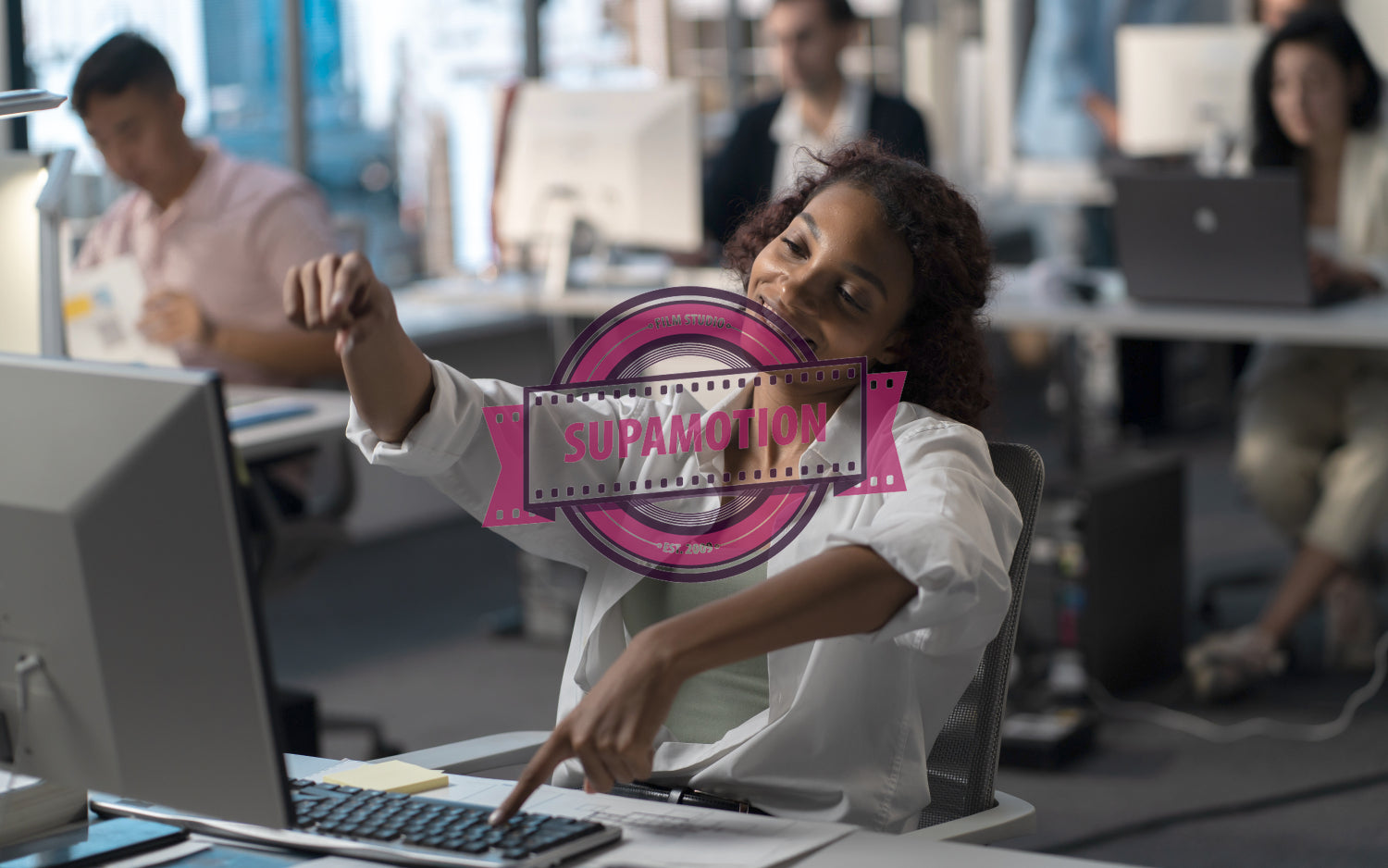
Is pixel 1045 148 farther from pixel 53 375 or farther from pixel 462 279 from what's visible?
pixel 53 375

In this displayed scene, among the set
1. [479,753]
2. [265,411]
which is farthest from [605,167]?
[479,753]

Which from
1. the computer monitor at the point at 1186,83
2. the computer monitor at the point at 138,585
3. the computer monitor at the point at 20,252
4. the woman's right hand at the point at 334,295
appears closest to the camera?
the computer monitor at the point at 138,585

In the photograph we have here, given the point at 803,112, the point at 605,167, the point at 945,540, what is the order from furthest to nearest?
the point at 803,112
the point at 605,167
the point at 945,540

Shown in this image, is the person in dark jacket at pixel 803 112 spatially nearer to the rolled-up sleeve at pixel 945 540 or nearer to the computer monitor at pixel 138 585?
the rolled-up sleeve at pixel 945 540

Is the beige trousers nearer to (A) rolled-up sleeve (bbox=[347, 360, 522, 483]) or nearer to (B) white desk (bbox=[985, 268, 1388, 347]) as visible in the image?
(B) white desk (bbox=[985, 268, 1388, 347])

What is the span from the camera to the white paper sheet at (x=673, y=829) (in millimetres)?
1040

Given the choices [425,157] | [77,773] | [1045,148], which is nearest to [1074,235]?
[1045,148]

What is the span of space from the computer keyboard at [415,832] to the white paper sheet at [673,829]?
0.03 m

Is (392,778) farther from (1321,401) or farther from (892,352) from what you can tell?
(1321,401)

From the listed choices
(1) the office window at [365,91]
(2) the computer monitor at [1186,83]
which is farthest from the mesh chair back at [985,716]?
(1) the office window at [365,91]

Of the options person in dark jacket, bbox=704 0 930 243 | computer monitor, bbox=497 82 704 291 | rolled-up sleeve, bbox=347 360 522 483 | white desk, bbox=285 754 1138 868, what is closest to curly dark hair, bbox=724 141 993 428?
rolled-up sleeve, bbox=347 360 522 483

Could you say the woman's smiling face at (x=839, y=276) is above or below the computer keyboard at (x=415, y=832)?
above

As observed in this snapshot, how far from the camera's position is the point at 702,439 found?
125 centimetres

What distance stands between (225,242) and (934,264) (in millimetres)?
2031
